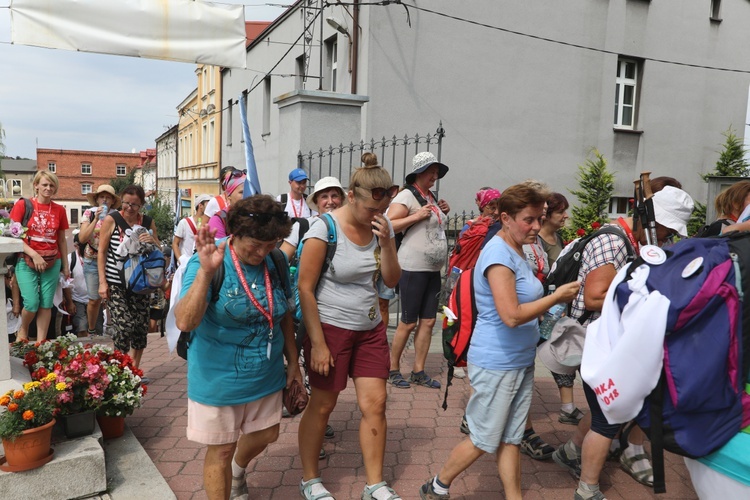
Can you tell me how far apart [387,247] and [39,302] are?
4421 millimetres

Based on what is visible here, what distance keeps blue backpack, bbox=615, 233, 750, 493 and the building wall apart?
263 inches

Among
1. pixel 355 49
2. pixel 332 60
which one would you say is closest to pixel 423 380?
pixel 355 49

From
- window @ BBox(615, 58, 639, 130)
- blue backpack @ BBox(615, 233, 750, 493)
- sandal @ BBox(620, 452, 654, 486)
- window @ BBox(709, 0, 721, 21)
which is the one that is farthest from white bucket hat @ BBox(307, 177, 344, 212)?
window @ BBox(709, 0, 721, 21)

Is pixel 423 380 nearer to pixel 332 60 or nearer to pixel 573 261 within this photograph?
pixel 573 261

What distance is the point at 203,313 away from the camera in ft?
8.17

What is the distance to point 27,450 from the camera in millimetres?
2986

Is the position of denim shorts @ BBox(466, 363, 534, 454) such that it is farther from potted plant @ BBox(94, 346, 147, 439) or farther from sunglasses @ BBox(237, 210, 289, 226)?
potted plant @ BBox(94, 346, 147, 439)

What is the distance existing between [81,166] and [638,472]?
8777cm

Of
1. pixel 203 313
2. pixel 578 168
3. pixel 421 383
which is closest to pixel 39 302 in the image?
pixel 421 383

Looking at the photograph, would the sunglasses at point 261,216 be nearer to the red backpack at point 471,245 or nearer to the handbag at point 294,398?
the handbag at point 294,398

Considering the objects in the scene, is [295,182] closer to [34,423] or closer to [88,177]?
[34,423]

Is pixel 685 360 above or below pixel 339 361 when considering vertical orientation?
above

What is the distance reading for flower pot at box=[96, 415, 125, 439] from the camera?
377 centimetres

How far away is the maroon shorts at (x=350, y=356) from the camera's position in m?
3.08
